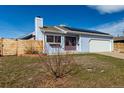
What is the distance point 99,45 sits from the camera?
1065 inches

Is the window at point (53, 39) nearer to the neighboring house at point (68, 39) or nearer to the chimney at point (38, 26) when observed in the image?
the neighboring house at point (68, 39)

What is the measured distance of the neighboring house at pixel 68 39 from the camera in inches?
820

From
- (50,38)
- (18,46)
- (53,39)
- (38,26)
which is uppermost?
(38,26)

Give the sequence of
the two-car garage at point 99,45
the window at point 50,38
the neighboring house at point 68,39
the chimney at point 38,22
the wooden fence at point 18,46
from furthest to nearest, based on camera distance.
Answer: the two-car garage at point 99,45
the window at point 50,38
the chimney at point 38,22
the neighboring house at point 68,39
the wooden fence at point 18,46

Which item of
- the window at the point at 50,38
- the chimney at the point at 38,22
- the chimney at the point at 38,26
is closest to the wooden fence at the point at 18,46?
the chimney at the point at 38,26

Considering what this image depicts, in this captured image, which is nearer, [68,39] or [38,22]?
[38,22]

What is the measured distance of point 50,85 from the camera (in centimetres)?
623

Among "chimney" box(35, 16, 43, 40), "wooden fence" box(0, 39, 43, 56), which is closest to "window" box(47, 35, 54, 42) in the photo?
"chimney" box(35, 16, 43, 40)

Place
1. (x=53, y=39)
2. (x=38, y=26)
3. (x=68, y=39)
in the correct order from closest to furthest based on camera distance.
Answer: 1. (x=38, y=26)
2. (x=53, y=39)
3. (x=68, y=39)

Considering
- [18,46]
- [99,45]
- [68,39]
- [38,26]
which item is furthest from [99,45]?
[18,46]

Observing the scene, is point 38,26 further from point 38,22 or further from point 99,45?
point 99,45

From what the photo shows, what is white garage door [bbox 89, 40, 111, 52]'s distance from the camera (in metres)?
26.3
